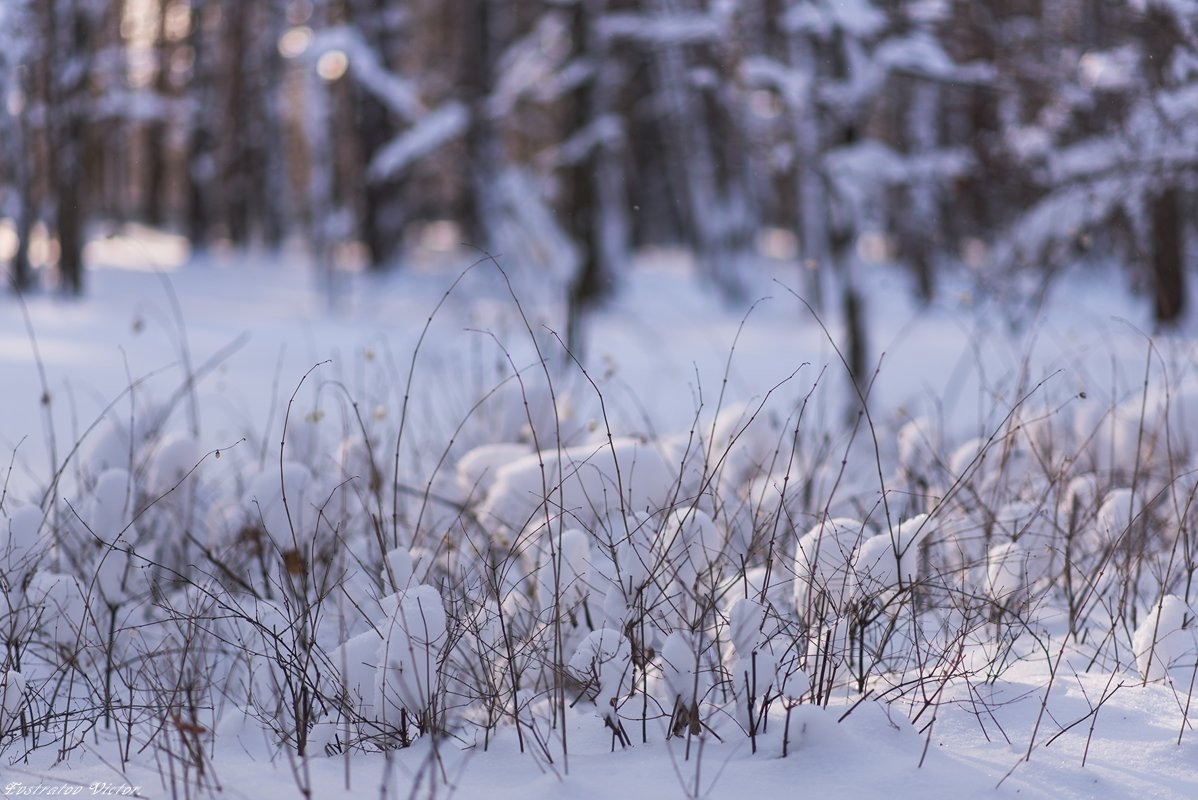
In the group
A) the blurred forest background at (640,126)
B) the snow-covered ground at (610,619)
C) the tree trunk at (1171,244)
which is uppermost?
the blurred forest background at (640,126)

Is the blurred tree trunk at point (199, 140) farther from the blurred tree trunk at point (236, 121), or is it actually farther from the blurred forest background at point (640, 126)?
the blurred tree trunk at point (236, 121)

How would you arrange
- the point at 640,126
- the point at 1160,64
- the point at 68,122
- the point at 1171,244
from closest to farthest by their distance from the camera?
the point at 1160,64 → the point at 1171,244 → the point at 68,122 → the point at 640,126

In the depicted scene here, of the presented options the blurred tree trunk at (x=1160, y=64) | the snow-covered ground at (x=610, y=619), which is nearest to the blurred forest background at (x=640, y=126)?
the blurred tree trunk at (x=1160, y=64)

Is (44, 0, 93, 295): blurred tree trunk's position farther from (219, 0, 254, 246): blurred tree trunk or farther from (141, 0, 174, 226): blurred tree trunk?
(141, 0, 174, 226): blurred tree trunk

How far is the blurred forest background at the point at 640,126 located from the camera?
560 cm

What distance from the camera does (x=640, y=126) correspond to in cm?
1559

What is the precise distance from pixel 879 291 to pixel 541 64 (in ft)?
16.2

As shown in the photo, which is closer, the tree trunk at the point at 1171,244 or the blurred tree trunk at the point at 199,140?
the tree trunk at the point at 1171,244

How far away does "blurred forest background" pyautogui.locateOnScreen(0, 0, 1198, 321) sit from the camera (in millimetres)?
5602

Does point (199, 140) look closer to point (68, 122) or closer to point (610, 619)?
point (68, 122)

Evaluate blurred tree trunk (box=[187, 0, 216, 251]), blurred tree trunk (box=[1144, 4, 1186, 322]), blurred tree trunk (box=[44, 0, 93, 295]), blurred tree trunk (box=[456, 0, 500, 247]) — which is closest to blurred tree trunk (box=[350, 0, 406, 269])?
blurred tree trunk (box=[456, 0, 500, 247])

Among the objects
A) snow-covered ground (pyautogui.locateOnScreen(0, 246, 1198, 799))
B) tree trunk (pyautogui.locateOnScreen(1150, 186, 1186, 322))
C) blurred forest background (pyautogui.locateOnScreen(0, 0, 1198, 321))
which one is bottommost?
snow-covered ground (pyautogui.locateOnScreen(0, 246, 1198, 799))

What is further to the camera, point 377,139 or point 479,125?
point 377,139

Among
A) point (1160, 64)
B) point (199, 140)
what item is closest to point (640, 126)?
point (199, 140)
